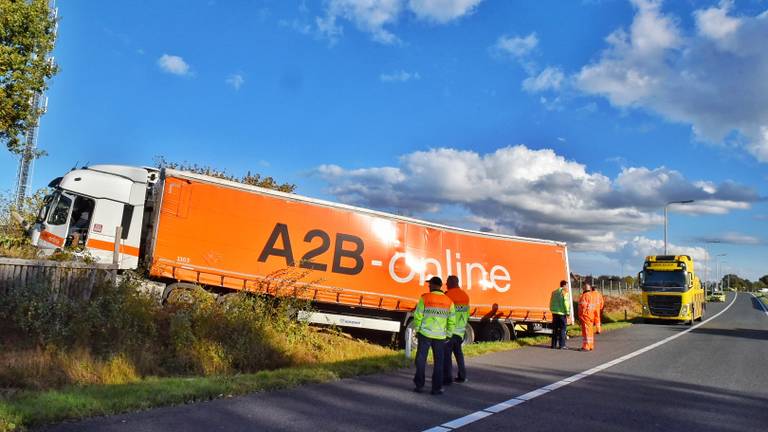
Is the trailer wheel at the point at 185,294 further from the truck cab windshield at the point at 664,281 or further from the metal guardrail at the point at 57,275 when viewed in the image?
the truck cab windshield at the point at 664,281

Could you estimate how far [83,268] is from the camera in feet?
35.5

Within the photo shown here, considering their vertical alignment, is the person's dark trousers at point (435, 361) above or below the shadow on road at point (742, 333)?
below

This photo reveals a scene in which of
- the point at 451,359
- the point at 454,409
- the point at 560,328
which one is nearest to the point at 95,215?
the point at 451,359

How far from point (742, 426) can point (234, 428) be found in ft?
18.3

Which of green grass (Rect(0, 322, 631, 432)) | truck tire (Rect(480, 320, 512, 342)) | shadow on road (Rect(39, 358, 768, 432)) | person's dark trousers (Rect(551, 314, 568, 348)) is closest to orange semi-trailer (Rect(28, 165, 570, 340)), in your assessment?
truck tire (Rect(480, 320, 512, 342))

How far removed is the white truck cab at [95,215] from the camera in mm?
13273

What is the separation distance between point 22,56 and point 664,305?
26861mm

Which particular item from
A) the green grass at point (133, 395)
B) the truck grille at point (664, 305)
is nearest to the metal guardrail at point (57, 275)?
the green grass at point (133, 395)

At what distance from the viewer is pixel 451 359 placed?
8414mm

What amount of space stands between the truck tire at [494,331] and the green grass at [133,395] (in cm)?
733

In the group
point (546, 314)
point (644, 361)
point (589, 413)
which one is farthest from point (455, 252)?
point (589, 413)

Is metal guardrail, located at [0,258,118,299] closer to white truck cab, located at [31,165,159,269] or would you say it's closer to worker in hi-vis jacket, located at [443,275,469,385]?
white truck cab, located at [31,165,159,269]

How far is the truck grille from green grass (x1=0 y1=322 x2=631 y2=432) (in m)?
21.5

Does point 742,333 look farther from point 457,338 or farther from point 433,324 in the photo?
point 433,324
